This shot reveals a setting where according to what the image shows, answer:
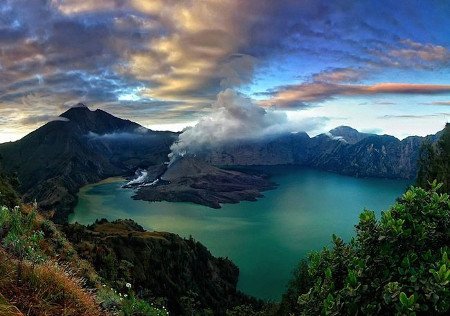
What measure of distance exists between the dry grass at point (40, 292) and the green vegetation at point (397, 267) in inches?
230

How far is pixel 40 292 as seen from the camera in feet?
26.1

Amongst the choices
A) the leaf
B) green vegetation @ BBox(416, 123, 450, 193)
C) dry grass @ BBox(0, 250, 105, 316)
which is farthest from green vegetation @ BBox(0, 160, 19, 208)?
green vegetation @ BBox(416, 123, 450, 193)

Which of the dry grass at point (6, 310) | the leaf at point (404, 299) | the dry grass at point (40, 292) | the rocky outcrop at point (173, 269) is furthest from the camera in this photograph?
the rocky outcrop at point (173, 269)

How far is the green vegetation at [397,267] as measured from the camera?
840 centimetres

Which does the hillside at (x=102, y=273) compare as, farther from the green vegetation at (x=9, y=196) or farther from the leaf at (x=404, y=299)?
the leaf at (x=404, y=299)

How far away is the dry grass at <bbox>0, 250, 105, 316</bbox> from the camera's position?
7.50m

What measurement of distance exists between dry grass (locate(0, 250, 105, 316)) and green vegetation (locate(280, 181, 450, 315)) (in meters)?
5.84

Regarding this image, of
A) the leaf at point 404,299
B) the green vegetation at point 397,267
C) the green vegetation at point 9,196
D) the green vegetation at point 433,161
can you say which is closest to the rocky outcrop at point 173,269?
the green vegetation at point 9,196

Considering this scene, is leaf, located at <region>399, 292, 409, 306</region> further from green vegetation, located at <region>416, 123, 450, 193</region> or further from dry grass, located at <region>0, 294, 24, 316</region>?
green vegetation, located at <region>416, 123, 450, 193</region>

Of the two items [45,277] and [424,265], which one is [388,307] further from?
[45,277]

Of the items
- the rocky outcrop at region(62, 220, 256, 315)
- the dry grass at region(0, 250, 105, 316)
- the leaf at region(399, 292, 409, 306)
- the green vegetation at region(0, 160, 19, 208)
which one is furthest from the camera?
the rocky outcrop at region(62, 220, 256, 315)

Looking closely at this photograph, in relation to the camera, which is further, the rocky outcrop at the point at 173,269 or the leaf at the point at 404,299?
the rocky outcrop at the point at 173,269

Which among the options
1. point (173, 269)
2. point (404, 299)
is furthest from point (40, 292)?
point (173, 269)

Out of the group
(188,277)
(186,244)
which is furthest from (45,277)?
(186,244)
